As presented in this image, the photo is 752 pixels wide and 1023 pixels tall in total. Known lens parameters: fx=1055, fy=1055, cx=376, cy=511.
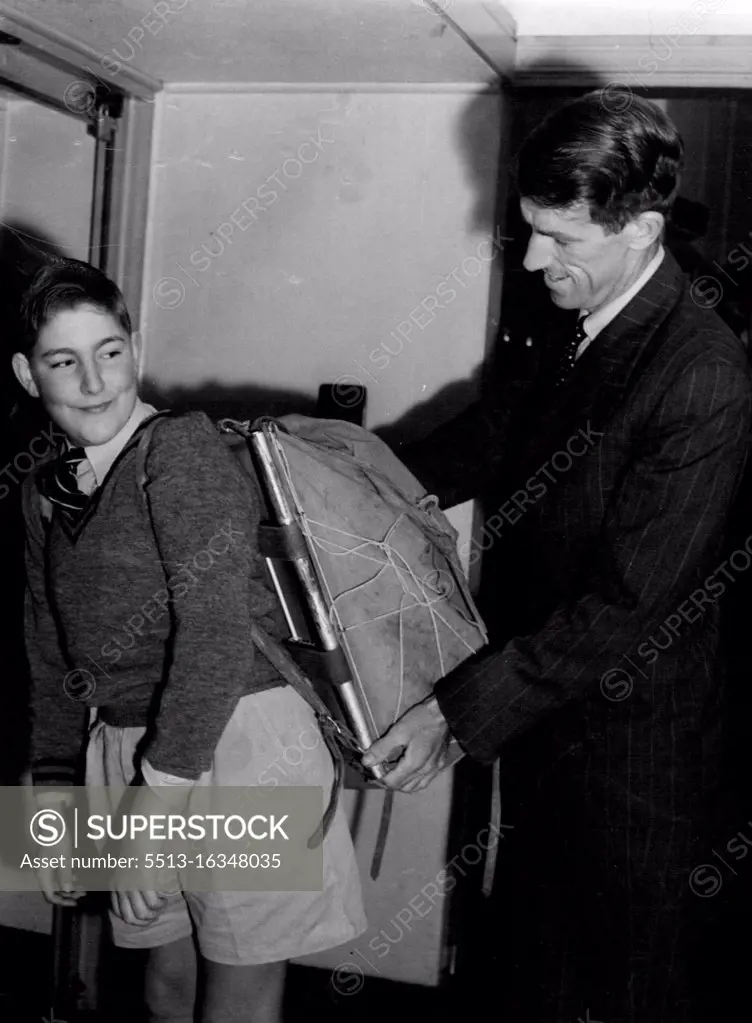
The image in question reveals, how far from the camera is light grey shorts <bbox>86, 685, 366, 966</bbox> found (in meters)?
1.38

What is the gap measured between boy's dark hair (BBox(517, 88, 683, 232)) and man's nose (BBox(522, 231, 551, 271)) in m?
0.05

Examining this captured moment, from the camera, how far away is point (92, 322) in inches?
54.8

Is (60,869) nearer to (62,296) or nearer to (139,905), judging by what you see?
(139,905)

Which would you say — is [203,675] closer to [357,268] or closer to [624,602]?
[624,602]

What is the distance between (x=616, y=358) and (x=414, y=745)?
575 mm

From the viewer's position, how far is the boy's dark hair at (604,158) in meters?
1.32

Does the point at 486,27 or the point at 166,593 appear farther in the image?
the point at 486,27

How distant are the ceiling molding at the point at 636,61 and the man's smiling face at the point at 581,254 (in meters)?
0.84

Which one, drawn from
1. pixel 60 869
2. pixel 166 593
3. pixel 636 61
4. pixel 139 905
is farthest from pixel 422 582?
pixel 636 61

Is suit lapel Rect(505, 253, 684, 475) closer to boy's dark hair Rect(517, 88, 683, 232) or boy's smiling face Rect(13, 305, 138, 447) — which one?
boy's dark hair Rect(517, 88, 683, 232)

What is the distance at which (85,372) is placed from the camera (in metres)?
1.38

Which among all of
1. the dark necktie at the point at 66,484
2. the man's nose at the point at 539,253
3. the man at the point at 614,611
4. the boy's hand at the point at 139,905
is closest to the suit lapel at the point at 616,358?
the man at the point at 614,611

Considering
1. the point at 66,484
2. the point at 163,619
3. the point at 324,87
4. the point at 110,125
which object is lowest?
the point at 163,619

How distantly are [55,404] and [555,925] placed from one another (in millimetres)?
982
